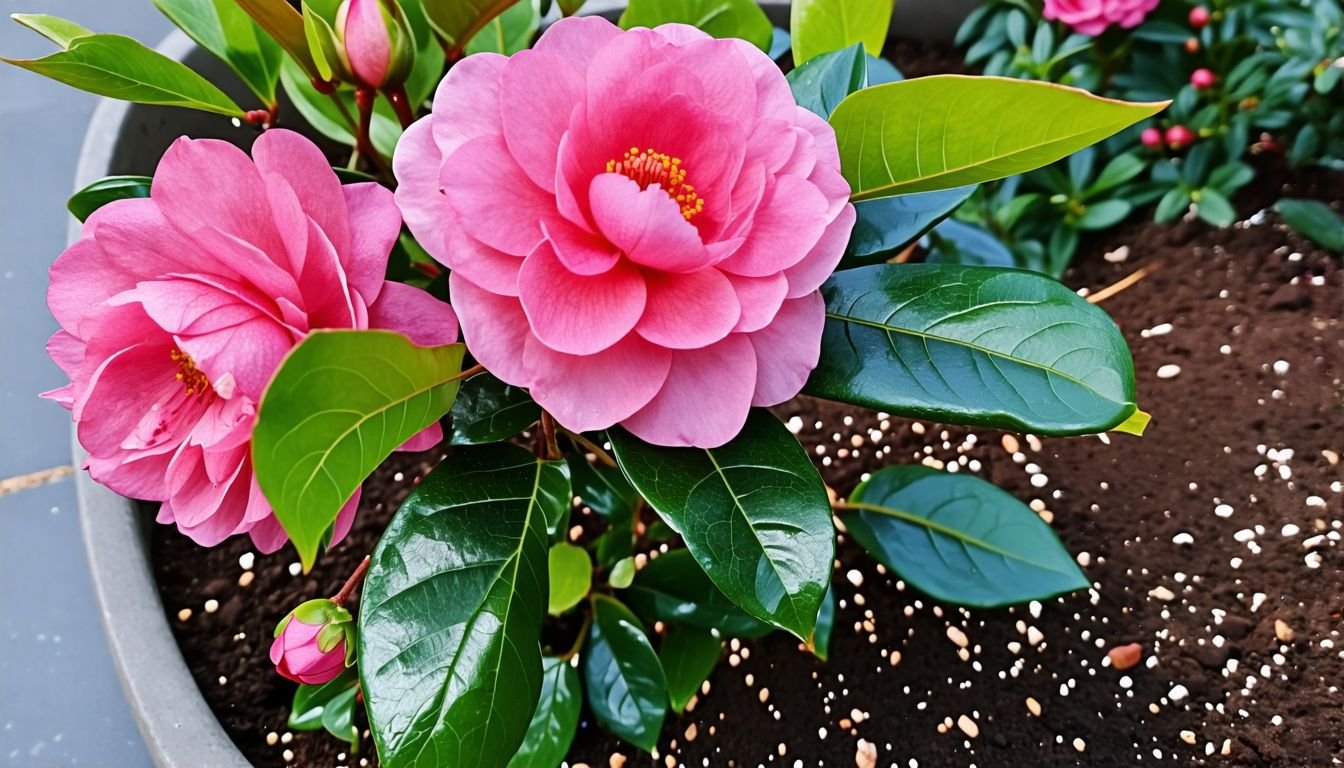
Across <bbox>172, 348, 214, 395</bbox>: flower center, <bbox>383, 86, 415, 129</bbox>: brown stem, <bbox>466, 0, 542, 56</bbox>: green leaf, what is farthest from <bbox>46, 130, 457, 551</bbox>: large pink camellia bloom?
<bbox>466, 0, 542, 56</bbox>: green leaf

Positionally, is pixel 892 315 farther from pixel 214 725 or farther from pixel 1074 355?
pixel 214 725

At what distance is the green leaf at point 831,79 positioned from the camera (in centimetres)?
59

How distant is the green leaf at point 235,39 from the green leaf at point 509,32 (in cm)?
15

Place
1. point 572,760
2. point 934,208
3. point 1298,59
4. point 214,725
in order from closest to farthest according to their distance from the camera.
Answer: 1. point 934,208
2. point 214,725
3. point 572,760
4. point 1298,59

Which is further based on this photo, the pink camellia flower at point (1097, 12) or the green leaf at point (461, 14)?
the pink camellia flower at point (1097, 12)

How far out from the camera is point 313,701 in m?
0.76

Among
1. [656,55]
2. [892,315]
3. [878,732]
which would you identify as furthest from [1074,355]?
[878,732]

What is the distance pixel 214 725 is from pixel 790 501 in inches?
20.4

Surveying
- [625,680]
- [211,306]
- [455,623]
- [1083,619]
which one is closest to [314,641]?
[455,623]

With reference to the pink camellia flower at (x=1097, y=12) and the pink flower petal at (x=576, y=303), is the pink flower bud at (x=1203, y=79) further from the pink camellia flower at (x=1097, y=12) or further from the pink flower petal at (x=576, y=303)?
the pink flower petal at (x=576, y=303)

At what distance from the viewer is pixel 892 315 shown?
1.77 feet

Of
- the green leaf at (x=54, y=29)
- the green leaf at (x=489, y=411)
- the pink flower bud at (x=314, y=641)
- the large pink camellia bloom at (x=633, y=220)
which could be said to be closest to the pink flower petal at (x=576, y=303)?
the large pink camellia bloom at (x=633, y=220)

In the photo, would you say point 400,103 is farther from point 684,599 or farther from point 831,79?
point 684,599

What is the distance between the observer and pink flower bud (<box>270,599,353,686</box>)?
0.52 m
